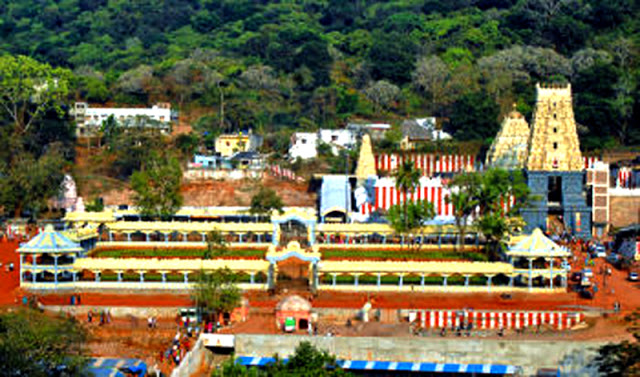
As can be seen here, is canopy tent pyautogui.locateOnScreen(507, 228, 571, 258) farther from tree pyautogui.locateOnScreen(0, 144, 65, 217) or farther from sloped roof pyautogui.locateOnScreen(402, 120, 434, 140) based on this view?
sloped roof pyautogui.locateOnScreen(402, 120, 434, 140)

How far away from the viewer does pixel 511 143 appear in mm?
83750

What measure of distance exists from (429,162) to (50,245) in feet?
148

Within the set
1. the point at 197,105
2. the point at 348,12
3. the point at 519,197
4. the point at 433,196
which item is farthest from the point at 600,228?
the point at 348,12

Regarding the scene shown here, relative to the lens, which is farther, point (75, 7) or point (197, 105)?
point (75, 7)

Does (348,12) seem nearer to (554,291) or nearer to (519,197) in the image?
(519,197)

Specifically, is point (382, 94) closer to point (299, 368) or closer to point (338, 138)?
point (338, 138)

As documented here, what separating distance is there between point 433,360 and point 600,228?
3456 centimetres

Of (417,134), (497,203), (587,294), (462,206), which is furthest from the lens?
(417,134)

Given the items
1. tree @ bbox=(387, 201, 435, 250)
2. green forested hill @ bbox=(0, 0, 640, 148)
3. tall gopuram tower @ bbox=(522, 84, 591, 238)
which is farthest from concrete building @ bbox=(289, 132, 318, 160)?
tree @ bbox=(387, 201, 435, 250)

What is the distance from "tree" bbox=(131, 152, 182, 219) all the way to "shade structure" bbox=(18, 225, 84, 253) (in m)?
15.1

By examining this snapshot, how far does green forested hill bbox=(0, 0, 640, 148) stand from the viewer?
109m

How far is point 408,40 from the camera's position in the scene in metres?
134

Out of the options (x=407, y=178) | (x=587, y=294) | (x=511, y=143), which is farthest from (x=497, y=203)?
(x=587, y=294)

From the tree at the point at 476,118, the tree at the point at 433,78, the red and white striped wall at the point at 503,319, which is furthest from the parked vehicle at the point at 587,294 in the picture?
the tree at the point at 433,78
